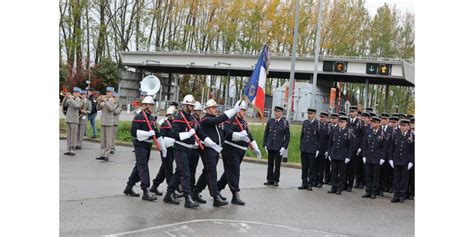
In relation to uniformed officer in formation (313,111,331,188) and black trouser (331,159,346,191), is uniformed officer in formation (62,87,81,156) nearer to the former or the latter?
uniformed officer in formation (313,111,331,188)

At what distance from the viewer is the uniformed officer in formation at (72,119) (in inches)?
657

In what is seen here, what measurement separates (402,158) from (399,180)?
52 centimetres

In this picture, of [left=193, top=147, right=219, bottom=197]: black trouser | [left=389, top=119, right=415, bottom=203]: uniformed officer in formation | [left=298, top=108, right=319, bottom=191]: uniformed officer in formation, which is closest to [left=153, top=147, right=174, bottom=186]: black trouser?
[left=193, top=147, right=219, bottom=197]: black trouser

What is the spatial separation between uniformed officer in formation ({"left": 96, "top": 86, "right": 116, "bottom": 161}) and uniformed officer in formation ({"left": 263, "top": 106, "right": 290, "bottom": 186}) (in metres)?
4.62

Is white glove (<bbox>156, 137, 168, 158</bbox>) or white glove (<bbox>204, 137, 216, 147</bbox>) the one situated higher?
white glove (<bbox>204, 137, 216, 147</bbox>)

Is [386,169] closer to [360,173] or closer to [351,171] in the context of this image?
[351,171]

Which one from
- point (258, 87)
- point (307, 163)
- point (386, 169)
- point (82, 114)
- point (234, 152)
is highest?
point (258, 87)

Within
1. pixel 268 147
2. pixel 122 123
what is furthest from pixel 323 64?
pixel 268 147

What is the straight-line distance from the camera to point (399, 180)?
43.6 ft

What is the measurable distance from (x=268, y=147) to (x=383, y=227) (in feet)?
15.2

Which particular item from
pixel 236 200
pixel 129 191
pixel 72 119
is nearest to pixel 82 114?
pixel 72 119

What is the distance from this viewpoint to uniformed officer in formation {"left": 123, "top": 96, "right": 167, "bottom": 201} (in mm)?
10570

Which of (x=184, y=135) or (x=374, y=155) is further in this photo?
(x=374, y=155)

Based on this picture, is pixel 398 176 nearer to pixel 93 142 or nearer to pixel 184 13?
pixel 93 142
